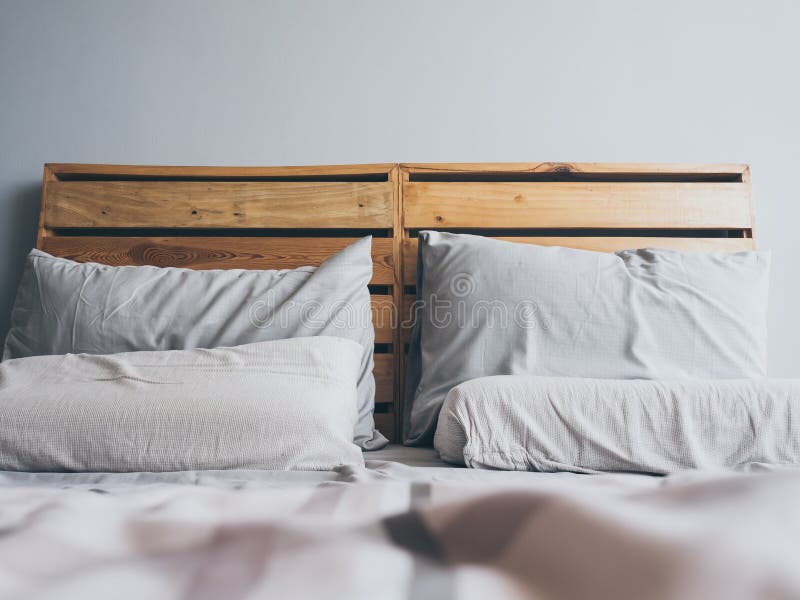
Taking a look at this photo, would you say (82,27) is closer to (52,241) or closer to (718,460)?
(52,241)

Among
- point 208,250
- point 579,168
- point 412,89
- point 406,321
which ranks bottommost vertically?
point 406,321

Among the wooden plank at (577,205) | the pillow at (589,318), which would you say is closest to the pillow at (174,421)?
the pillow at (589,318)

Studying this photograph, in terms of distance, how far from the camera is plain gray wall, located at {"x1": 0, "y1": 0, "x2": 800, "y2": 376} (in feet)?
5.45

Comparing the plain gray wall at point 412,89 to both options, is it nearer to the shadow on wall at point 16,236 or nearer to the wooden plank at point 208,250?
the shadow on wall at point 16,236

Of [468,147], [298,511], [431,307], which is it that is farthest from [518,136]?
[298,511]

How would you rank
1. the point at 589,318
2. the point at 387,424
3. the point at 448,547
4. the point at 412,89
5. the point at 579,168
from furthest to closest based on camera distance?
the point at 412,89 < the point at 579,168 < the point at 387,424 < the point at 589,318 < the point at 448,547

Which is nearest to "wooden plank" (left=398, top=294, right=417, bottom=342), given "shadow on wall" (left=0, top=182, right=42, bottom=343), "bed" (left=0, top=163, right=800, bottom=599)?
"bed" (left=0, top=163, right=800, bottom=599)

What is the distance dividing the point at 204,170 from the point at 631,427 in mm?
1294

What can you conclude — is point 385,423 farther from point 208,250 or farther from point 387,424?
point 208,250

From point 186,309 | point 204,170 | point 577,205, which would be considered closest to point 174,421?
point 186,309

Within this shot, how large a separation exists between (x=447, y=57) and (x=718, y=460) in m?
1.32

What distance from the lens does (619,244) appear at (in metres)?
1.52

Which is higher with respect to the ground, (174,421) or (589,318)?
(589,318)

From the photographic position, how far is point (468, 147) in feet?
5.44
